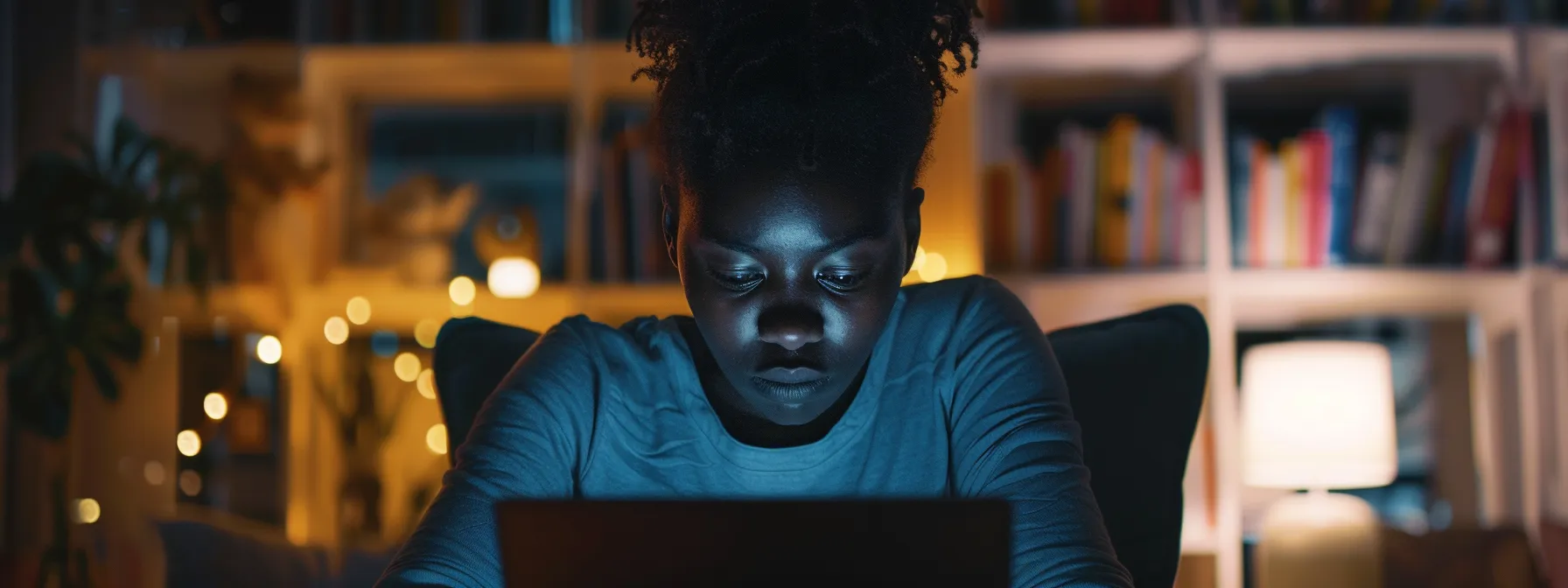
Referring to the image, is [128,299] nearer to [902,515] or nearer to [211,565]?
[211,565]

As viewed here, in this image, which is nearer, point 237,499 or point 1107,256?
point 1107,256

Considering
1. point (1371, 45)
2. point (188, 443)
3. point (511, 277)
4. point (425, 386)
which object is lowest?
point (188, 443)

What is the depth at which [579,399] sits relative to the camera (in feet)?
2.94

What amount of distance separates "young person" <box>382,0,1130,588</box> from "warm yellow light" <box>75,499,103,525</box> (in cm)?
180

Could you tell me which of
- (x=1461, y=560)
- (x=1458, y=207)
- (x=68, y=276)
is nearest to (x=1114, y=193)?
(x=1458, y=207)

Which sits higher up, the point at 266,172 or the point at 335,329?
the point at 266,172

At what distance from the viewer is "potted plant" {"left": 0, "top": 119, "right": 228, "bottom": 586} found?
77.1 inches

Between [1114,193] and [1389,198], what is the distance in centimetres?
50

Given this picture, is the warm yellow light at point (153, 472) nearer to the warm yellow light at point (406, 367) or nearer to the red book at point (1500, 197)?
the warm yellow light at point (406, 367)

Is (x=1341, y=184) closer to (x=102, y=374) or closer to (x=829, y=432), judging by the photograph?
(x=829, y=432)

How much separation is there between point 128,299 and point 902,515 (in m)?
1.98

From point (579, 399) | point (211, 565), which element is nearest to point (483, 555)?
point (579, 399)

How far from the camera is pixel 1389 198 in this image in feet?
7.27

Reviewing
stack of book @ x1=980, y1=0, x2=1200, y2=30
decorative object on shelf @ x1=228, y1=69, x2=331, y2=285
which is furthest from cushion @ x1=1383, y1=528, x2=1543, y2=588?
decorative object on shelf @ x1=228, y1=69, x2=331, y2=285
